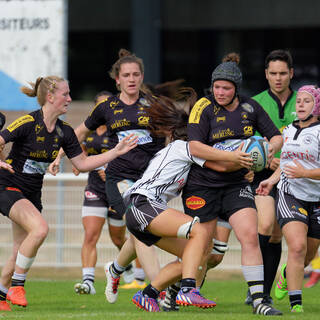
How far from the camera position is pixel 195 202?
719 centimetres

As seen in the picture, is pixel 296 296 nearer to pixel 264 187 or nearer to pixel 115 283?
pixel 264 187

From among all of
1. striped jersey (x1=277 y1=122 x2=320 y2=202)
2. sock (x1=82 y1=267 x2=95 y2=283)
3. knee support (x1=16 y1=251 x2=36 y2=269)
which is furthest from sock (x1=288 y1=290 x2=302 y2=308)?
sock (x1=82 y1=267 x2=95 y2=283)

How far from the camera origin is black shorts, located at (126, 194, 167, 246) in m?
6.91

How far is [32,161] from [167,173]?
4.28ft

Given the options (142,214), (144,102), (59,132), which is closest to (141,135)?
(144,102)

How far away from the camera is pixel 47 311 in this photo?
7590mm

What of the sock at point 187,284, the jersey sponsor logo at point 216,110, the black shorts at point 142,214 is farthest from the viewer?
the jersey sponsor logo at point 216,110

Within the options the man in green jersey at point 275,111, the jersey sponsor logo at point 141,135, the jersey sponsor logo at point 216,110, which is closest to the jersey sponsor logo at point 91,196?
the jersey sponsor logo at point 141,135

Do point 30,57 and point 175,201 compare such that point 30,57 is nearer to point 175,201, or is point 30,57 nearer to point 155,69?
point 175,201

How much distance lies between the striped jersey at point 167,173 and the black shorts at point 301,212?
0.82m

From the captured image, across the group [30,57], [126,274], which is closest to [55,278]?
[126,274]

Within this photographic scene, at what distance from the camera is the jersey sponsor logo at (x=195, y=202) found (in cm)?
717

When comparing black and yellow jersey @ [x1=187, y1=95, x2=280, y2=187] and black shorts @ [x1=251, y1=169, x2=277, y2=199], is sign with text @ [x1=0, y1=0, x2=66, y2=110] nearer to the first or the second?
black shorts @ [x1=251, y1=169, x2=277, y2=199]

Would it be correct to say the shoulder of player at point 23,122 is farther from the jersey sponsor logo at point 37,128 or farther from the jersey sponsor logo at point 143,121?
the jersey sponsor logo at point 143,121
